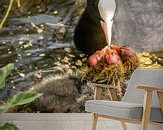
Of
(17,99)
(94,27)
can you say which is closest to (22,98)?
(17,99)

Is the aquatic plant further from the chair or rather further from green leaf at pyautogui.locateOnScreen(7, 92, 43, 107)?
the chair

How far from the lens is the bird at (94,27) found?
4.58 m

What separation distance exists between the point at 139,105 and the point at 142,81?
0.76 meters

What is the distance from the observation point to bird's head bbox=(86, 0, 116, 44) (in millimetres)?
4578

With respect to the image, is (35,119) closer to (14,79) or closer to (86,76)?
(14,79)

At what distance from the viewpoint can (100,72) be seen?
4590 millimetres

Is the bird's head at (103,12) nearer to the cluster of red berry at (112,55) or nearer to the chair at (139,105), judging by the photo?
the cluster of red berry at (112,55)

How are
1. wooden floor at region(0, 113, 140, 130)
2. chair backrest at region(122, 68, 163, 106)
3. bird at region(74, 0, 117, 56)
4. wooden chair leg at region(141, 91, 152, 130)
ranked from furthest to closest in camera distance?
1. bird at region(74, 0, 117, 56)
2. wooden floor at region(0, 113, 140, 130)
3. chair backrest at region(122, 68, 163, 106)
4. wooden chair leg at region(141, 91, 152, 130)

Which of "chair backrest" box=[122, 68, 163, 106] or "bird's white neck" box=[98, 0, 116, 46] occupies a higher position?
"bird's white neck" box=[98, 0, 116, 46]

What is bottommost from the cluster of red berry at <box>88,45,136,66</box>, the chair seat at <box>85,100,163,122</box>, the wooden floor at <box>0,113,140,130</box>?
the wooden floor at <box>0,113,140,130</box>

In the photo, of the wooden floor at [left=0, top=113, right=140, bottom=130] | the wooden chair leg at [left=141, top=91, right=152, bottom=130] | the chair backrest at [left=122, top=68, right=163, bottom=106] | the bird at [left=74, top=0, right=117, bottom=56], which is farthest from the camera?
the bird at [left=74, top=0, right=117, bottom=56]

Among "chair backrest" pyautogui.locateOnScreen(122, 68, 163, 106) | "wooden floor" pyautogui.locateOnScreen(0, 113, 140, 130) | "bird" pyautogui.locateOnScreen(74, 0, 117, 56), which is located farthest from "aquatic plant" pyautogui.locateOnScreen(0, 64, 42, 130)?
"bird" pyautogui.locateOnScreen(74, 0, 117, 56)

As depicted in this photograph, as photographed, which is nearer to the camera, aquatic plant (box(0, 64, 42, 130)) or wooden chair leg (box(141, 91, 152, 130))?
aquatic plant (box(0, 64, 42, 130))

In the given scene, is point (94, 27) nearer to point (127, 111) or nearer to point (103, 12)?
point (103, 12)
